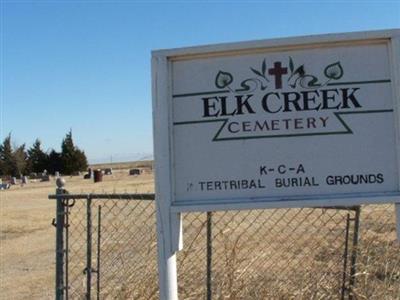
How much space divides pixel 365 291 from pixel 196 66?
245 centimetres

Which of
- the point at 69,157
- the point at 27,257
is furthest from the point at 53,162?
the point at 27,257

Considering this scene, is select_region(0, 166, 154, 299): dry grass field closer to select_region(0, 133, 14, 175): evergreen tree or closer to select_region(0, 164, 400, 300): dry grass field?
select_region(0, 164, 400, 300): dry grass field

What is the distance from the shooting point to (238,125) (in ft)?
11.9

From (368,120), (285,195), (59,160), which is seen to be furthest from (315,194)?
(59,160)

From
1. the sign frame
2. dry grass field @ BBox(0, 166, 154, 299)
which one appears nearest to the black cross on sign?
the sign frame

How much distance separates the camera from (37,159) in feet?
285

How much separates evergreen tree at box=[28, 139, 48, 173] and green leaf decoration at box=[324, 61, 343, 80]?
8491cm

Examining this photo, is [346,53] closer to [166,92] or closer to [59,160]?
[166,92]

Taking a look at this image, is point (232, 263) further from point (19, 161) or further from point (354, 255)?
point (19, 161)

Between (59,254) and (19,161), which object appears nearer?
(59,254)

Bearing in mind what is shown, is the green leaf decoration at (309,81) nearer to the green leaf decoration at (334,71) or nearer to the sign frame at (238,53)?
the green leaf decoration at (334,71)

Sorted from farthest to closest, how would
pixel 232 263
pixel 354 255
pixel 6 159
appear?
pixel 6 159 < pixel 232 263 < pixel 354 255

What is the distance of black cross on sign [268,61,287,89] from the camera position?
363cm

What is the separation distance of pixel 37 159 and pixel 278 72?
8688 cm
